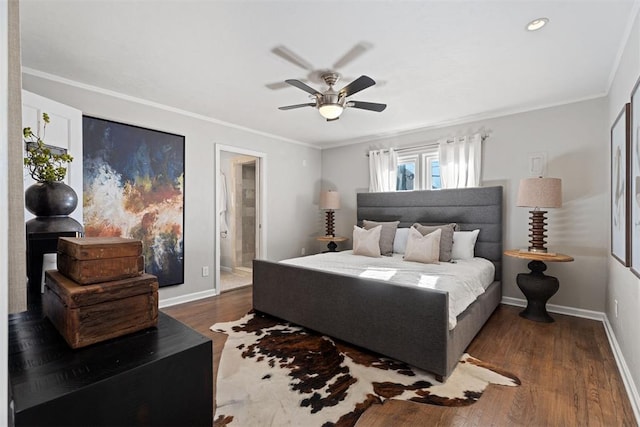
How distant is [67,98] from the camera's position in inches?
116

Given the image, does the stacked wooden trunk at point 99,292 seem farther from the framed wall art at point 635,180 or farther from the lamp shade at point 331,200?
the lamp shade at point 331,200

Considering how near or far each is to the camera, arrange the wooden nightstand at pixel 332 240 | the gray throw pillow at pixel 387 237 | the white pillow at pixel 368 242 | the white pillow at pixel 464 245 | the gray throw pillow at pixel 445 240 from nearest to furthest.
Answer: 1. the gray throw pillow at pixel 445 240
2. the white pillow at pixel 464 245
3. the white pillow at pixel 368 242
4. the gray throw pillow at pixel 387 237
5. the wooden nightstand at pixel 332 240

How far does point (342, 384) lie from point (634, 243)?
2097 mm

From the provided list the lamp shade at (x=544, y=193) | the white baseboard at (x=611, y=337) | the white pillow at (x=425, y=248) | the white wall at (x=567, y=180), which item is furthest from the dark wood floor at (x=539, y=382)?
the lamp shade at (x=544, y=193)

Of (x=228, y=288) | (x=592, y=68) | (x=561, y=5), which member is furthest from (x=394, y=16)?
(x=228, y=288)

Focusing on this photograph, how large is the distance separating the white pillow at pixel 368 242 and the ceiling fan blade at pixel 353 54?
217 centimetres

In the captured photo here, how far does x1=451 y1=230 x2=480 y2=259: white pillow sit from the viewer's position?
371 centimetres

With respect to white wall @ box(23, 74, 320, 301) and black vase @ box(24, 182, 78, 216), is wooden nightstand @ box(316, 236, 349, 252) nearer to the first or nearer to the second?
white wall @ box(23, 74, 320, 301)

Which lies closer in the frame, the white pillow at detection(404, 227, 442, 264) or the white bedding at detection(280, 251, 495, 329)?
the white bedding at detection(280, 251, 495, 329)

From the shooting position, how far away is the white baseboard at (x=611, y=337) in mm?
1878

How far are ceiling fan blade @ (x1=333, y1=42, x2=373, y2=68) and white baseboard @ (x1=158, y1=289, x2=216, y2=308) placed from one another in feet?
10.6

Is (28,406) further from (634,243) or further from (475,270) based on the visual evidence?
(475,270)

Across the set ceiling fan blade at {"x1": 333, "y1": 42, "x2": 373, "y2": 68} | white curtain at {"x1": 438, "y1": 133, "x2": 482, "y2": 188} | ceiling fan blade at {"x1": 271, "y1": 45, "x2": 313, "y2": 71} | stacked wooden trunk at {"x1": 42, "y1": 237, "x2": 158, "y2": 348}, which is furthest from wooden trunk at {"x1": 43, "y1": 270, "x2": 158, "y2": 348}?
white curtain at {"x1": 438, "y1": 133, "x2": 482, "y2": 188}

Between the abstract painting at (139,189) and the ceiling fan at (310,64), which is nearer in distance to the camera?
the ceiling fan at (310,64)
